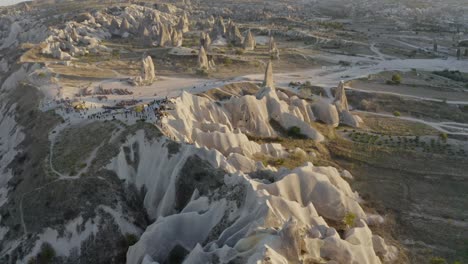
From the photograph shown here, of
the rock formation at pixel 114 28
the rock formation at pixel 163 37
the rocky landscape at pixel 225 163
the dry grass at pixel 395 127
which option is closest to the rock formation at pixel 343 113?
the rocky landscape at pixel 225 163

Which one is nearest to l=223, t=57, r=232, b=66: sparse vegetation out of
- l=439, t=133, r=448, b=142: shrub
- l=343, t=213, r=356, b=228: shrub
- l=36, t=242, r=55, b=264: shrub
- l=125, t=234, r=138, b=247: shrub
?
l=439, t=133, r=448, b=142: shrub

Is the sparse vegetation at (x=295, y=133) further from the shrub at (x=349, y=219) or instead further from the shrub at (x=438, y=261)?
the shrub at (x=438, y=261)

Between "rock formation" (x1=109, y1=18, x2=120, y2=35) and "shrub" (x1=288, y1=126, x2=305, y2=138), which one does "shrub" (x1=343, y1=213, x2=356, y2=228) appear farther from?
"rock formation" (x1=109, y1=18, x2=120, y2=35)

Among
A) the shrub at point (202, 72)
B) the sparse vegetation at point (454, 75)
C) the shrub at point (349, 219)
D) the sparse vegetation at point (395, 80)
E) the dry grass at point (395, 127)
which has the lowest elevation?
the sparse vegetation at point (454, 75)

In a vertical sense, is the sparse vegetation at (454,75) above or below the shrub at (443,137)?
below

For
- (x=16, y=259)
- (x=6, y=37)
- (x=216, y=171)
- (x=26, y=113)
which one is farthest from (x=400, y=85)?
(x=6, y=37)

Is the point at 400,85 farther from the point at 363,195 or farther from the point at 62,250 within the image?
the point at 62,250
